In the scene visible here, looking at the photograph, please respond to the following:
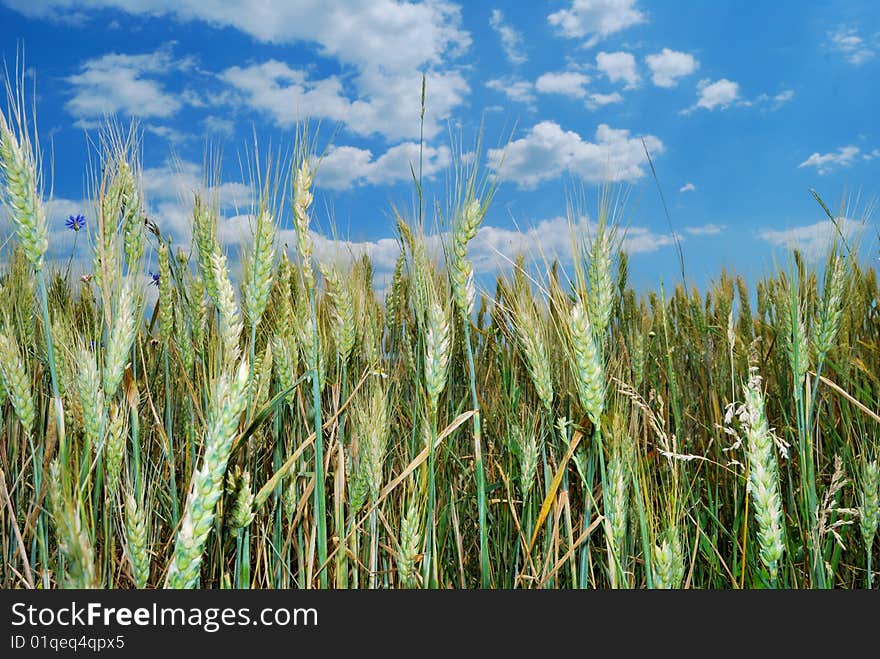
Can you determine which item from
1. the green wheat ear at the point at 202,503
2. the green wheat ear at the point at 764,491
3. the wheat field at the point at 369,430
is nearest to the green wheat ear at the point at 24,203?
the wheat field at the point at 369,430

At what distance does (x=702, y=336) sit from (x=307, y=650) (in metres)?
2.53

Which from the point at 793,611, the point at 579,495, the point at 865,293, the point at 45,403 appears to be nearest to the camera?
the point at 793,611

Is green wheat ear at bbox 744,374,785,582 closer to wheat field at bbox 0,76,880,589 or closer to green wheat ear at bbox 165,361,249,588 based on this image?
wheat field at bbox 0,76,880,589

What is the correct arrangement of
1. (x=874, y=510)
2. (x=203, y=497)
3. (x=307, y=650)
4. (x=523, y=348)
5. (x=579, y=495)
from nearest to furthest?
(x=203, y=497) < (x=307, y=650) < (x=523, y=348) < (x=874, y=510) < (x=579, y=495)

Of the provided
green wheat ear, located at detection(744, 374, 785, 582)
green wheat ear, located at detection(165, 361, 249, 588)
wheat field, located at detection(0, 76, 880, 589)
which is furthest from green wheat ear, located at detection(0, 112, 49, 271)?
green wheat ear, located at detection(744, 374, 785, 582)

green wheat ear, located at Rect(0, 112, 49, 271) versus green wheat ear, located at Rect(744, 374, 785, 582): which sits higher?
green wheat ear, located at Rect(0, 112, 49, 271)

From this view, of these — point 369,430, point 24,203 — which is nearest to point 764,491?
point 369,430

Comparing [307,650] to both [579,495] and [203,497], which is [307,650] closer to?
[203,497]

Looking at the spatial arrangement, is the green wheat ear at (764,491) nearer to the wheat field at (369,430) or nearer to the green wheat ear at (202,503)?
the wheat field at (369,430)

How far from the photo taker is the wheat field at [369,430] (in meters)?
1.58

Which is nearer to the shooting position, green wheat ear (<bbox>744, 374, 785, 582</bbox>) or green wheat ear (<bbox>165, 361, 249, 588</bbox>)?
green wheat ear (<bbox>165, 361, 249, 588</bbox>)

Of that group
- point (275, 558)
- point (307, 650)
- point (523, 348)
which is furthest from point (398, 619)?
point (523, 348)

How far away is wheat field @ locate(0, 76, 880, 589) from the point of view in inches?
62.3

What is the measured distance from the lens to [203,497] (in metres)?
1.10
